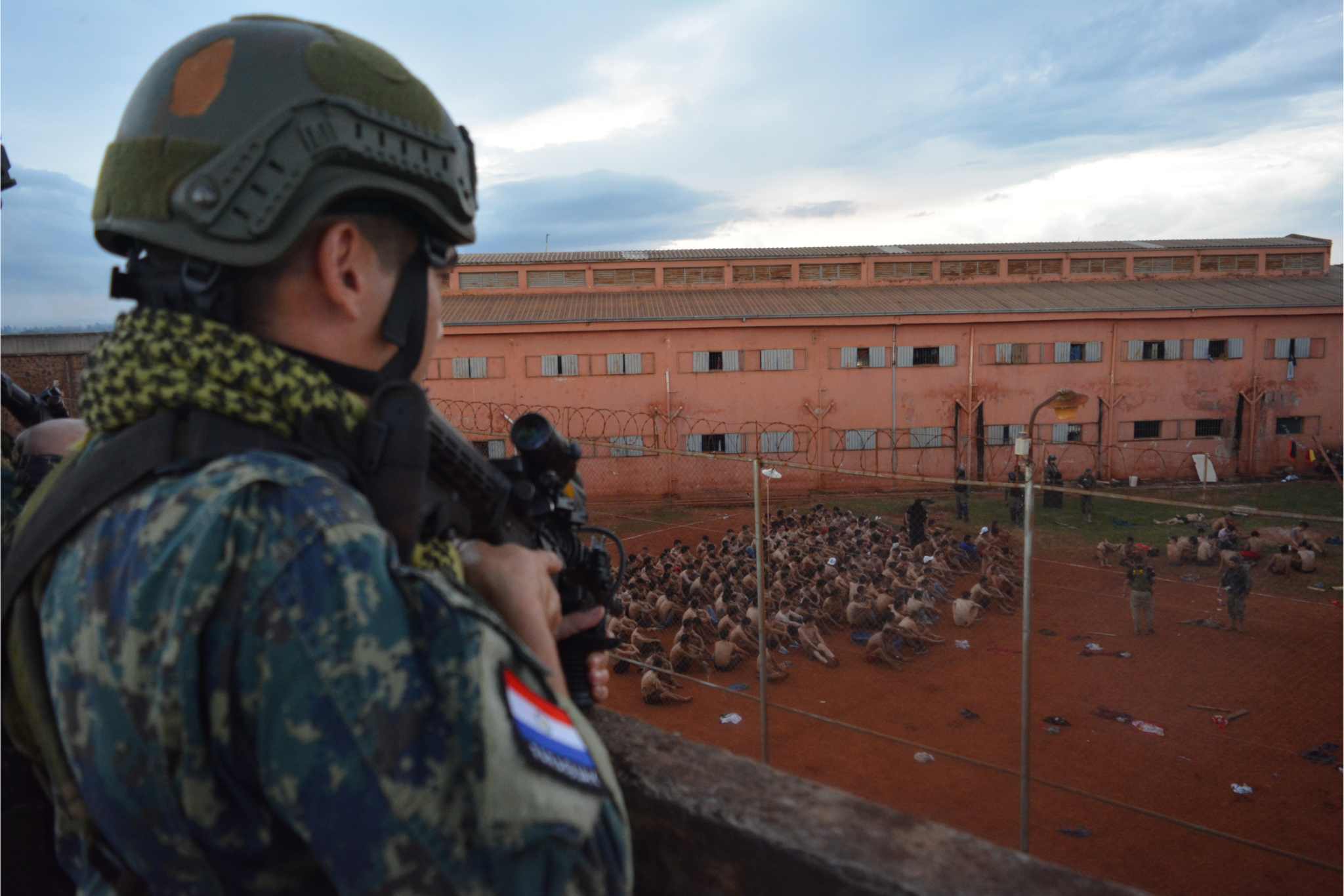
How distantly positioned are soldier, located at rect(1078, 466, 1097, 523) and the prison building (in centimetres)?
67

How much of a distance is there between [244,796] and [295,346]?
561mm

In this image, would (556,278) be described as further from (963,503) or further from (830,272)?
(963,503)

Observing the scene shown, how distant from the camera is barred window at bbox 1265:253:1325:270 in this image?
33.0 m

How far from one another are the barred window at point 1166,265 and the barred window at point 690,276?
1663cm

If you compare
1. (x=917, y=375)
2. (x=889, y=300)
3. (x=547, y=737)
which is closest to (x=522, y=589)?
(x=547, y=737)

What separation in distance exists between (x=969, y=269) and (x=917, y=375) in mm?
Answer: 7424

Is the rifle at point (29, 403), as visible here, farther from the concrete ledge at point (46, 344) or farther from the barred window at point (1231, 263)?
the barred window at point (1231, 263)

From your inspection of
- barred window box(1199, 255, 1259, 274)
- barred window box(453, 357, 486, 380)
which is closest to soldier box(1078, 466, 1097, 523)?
barred window box(1199, 255, 1259, 274)

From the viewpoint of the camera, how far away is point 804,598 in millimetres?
14031

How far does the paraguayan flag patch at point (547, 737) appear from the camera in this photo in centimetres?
85

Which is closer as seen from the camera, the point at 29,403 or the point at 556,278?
the point at 29,403

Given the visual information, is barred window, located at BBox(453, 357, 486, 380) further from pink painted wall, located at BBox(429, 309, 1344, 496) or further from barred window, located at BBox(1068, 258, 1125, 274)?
barred window, located at BBox(1068, 258, 1125, 274)

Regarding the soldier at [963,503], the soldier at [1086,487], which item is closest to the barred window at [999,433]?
the soldier at [1086,487]

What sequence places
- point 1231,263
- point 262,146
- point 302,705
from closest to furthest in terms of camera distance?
point 302,705
point 262,146
point 1231,263
